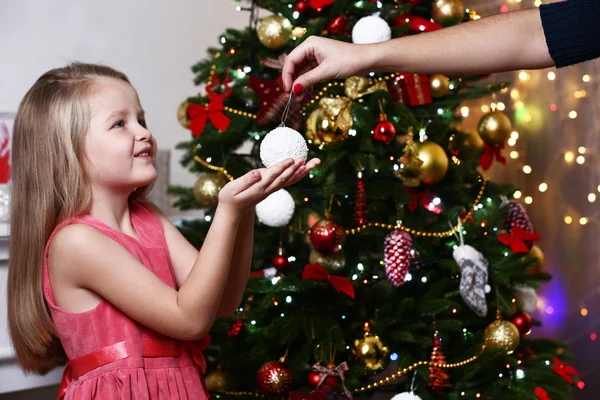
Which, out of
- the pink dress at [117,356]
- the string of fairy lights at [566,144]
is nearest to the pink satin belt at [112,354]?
the pink dress at [117,356]

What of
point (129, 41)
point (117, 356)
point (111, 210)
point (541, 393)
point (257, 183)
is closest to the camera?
point (257, 183)

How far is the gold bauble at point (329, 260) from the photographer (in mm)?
2049

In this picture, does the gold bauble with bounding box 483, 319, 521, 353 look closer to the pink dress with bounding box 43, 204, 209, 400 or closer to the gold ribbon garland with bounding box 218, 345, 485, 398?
the gold ribbon garland with bounding box 218, 345, 485, 398

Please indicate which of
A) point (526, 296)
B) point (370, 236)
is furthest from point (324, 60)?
point (526, 296)

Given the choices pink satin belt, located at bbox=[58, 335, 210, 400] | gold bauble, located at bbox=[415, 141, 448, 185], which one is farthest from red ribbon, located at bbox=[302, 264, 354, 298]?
pink satin belt, located at bbox=[58, 335, 210, 400]

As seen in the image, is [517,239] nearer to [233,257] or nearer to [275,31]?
[275,31]

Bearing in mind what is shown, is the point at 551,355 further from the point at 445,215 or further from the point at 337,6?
the point at 337,6

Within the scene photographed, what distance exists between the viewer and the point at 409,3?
2195mm

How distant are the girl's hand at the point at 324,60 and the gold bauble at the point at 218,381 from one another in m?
1.21

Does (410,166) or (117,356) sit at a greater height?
(410,166)

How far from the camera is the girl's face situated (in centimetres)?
135

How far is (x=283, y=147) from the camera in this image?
125 cm

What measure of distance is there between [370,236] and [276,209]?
412mm

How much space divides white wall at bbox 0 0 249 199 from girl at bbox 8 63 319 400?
123 cm
